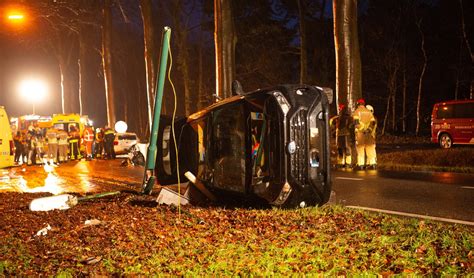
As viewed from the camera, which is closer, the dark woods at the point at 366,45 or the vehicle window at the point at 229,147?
the vehicle window at the point at 229,147

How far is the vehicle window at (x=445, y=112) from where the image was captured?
21062 millimetres

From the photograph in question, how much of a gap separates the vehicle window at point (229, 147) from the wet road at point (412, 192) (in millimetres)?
2125

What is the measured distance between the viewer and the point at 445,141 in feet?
69.6

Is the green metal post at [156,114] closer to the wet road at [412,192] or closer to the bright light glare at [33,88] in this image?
the wet road at [412,192]

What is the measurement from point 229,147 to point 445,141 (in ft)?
54.9

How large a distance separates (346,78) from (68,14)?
58.6ft

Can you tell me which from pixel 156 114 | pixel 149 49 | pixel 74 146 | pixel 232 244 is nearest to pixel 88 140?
pixel 74 146

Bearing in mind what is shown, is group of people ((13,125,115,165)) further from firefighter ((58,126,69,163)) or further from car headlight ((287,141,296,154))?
car headlight ((287,141,296,154))

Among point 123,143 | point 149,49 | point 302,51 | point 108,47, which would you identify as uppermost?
point 108,47

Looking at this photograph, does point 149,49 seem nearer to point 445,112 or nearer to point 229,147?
point 445,112

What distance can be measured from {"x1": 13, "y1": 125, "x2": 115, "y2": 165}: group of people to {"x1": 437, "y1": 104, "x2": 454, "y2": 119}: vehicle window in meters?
15.7

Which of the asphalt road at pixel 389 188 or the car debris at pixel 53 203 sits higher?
the car debris at pixel 53 203

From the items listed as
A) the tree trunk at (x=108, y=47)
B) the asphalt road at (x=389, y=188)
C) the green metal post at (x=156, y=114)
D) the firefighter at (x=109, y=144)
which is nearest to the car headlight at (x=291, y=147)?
the green metal post at (x=156, y=114)

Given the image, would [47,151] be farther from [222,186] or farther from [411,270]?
[411,270]
